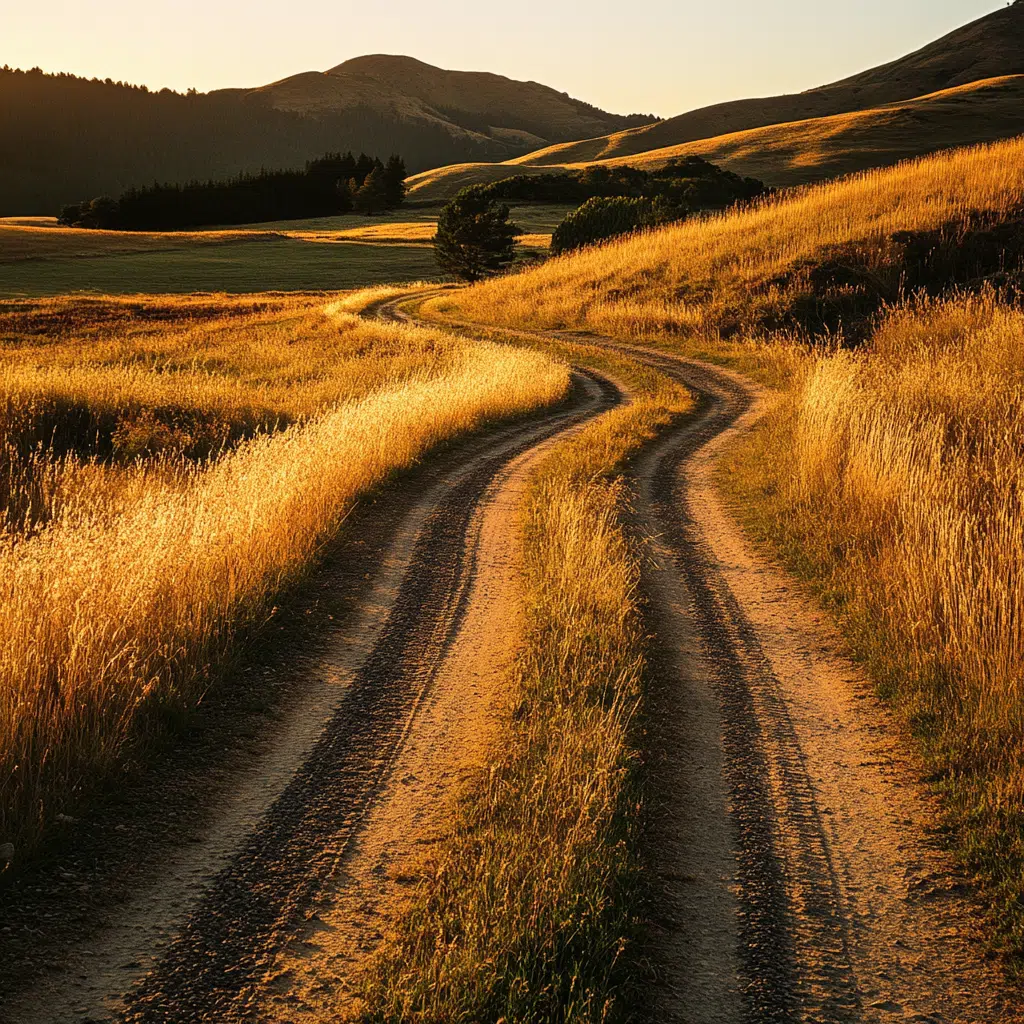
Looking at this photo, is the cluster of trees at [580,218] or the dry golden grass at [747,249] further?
the cluster of trees at [580,218]

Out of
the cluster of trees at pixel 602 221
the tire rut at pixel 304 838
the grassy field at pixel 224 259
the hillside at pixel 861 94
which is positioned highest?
the hillside at pixel 861 94

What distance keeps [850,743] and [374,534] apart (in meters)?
5.78

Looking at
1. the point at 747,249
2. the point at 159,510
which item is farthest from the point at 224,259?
the point at 159,510

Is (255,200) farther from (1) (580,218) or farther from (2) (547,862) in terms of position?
(2) (547,862)

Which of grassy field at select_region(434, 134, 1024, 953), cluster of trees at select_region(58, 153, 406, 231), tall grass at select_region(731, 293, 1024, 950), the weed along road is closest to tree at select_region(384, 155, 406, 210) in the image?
cluster of trees at select_region(58, 153, 406, 231)

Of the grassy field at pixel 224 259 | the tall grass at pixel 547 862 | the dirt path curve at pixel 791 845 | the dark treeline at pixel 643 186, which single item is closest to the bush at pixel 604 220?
the dark treeline at pixel 643 186

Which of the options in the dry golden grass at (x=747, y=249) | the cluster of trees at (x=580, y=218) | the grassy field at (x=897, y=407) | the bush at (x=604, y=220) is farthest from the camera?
the cluster of trees at (x=580, y=218)

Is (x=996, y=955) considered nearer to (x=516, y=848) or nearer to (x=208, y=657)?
(x=516, y=848)

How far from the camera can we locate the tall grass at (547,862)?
327 centimetres

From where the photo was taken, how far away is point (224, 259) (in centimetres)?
6838

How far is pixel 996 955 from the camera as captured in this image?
3.64m

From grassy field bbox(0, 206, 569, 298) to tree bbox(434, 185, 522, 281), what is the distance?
6717 mm

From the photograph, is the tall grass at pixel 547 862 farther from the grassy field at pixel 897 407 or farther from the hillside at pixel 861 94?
the hillside at pixel 861 94

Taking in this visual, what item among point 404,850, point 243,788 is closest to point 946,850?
point 404,850
